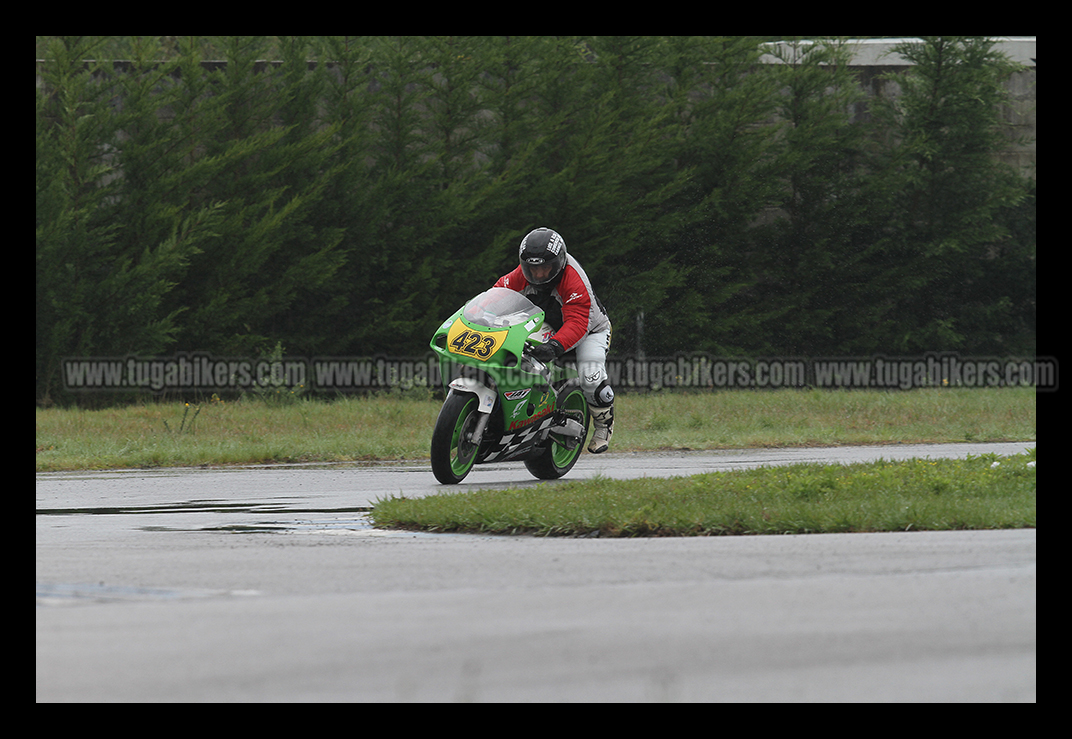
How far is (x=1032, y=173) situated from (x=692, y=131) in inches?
328

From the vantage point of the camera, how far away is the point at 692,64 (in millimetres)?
29312

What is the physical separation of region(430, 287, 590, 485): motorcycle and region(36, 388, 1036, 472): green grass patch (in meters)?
3.76

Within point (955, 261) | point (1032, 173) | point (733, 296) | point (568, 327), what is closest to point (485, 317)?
point (568, 327)

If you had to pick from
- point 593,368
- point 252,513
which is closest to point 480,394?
point 593,368

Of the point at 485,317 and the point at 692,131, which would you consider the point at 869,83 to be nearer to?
the point at 692,131

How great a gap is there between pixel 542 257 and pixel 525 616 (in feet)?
22.7

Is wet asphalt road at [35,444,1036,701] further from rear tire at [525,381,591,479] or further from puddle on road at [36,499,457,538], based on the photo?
rear tire at [525,381,591,479]

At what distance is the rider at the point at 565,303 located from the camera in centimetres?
1237

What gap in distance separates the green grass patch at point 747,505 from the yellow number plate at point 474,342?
5.56 ft

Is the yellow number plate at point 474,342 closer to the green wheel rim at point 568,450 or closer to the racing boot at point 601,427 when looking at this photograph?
the green wheel rim at point 568,450

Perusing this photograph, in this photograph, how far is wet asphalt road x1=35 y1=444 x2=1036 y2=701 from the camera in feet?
15.4

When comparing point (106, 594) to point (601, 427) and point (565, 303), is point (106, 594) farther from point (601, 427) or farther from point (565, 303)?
point (601, 427)

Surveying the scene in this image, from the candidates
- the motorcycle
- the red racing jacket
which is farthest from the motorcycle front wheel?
the red racing jacket

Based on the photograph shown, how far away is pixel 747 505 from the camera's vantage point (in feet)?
29.5
